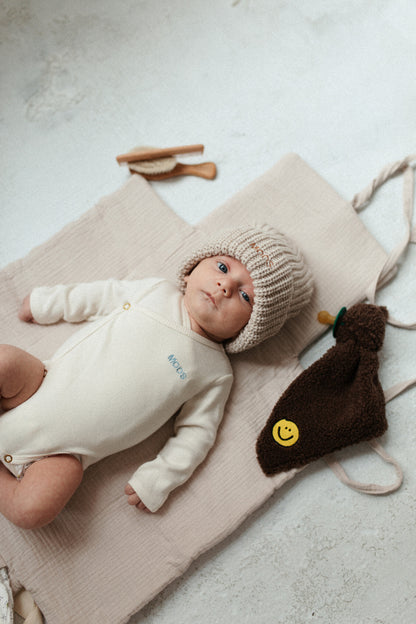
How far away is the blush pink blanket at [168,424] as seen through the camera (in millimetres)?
1018

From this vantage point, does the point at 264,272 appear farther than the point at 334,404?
No

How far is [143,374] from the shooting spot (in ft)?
3.27

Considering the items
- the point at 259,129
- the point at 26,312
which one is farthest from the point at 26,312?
the point at 259,129

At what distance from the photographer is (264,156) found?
4.47 ft

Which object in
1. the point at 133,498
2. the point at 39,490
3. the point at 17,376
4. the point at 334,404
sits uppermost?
the point at 17,376

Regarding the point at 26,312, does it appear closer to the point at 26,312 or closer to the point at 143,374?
the point at 26,312

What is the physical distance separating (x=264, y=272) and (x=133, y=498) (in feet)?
1.82

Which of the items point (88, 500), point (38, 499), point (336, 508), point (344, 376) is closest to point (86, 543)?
point (88, 500)

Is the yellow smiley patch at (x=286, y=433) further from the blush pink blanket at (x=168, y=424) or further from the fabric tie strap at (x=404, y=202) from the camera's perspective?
the fabric tie strap at (x=404, y=202)

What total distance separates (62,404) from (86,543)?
1.06ft

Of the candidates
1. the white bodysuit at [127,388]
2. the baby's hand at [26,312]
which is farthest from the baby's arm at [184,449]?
the baby's hand at [26,312]

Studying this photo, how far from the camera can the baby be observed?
37.6 inches

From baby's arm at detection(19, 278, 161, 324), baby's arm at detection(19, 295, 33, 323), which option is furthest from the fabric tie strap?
baby's arm at detection(19, 295, 33, 323)

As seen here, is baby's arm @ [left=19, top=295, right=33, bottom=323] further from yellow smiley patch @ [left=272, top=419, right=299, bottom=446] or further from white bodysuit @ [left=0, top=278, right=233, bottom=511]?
yellow smiley patch @ [left=272, top=419, right=299, bottom=446]
